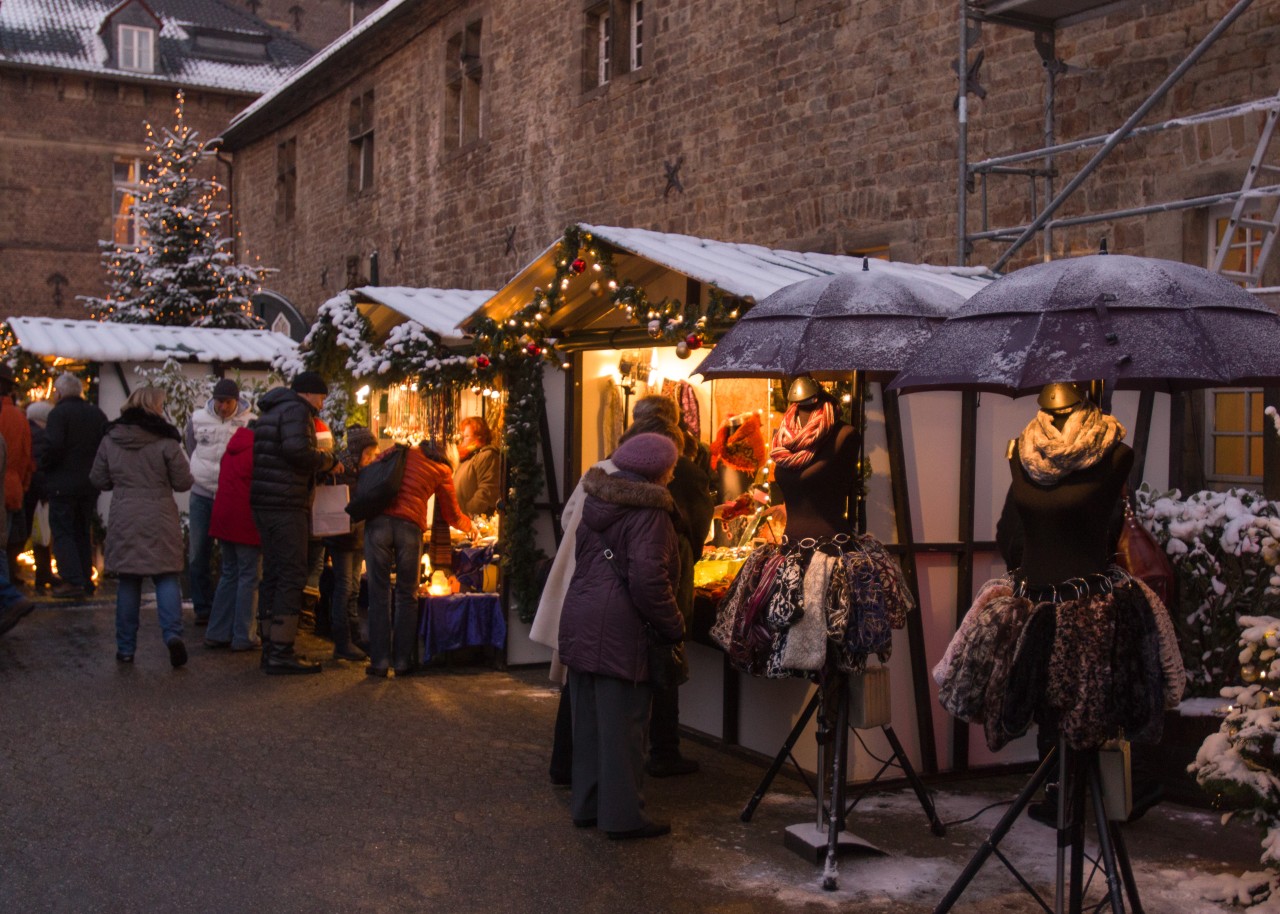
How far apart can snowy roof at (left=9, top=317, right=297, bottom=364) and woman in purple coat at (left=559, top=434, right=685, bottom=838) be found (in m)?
9.27

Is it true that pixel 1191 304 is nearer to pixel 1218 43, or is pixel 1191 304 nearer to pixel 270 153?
pixel 1218 43

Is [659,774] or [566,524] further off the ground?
[566,524]

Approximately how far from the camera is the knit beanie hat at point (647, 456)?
576 cm

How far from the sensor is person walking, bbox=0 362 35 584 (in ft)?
36.8

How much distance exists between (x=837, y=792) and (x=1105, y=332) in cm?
203

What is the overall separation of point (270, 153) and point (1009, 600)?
27.6 m

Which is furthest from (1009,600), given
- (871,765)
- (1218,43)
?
(1218,43)

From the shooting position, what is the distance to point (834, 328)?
5.73 metres

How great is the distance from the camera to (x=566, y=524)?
21.2 feet

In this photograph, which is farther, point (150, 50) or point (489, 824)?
point (150, 50)

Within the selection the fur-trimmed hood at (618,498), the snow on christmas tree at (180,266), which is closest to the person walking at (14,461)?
the fur-trimmed hood at (618,498)

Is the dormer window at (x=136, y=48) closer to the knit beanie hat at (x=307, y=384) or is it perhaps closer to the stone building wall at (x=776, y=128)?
the stone building wall at (x=776, y=128)

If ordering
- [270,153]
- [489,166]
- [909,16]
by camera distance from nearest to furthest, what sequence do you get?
1. [909,16]
2. [489,166]
3. [270,153]

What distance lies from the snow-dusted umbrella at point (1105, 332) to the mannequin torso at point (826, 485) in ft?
3.41
